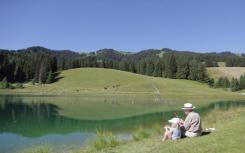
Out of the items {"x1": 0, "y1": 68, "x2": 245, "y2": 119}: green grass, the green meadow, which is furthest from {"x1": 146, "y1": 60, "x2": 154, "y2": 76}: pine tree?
the green meadow

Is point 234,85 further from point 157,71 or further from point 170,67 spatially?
point 157,71

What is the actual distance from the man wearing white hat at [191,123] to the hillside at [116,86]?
3944 inches

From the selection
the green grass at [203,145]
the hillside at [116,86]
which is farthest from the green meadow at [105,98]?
the green grass at [203,145]

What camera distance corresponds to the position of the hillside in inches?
5162

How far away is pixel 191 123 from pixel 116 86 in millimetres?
129823

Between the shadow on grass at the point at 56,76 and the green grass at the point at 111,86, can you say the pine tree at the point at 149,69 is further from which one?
the shadow on grass at the point at 56,76

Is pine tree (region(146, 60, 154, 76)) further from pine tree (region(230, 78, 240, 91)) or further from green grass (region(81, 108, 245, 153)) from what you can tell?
green grass (region(81, 108, 245, 153))

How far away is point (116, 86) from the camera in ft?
489

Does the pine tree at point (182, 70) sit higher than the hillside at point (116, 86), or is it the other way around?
the pine tree at point (182, 70)

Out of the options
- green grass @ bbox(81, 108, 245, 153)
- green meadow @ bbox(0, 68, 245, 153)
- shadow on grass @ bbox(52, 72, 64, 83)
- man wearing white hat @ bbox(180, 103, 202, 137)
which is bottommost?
green meadow @ bbox(0, 68, 245, 153)

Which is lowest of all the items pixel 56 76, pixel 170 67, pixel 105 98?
pixel 105 98

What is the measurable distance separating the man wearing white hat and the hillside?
100 metres

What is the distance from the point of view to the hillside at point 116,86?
430 feet

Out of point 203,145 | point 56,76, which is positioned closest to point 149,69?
point 56,76
